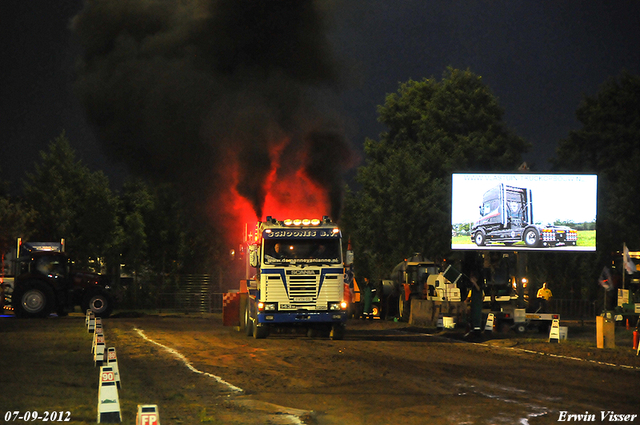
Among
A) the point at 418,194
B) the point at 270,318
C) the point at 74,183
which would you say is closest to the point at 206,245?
the point at 74,183

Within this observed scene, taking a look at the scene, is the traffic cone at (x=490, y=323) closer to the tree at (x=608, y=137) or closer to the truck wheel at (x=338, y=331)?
the truck wheel at (x=338, y=331)

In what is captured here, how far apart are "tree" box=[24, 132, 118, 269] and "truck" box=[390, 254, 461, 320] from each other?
2893cm

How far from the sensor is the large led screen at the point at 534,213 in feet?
104

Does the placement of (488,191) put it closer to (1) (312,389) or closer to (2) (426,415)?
(1) (312,389)

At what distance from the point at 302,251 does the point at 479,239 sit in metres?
10.6

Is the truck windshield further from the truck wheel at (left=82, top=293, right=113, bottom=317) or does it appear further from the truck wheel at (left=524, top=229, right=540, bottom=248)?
the truck wheel at (left=82, top=293, right=113, bottom=317)

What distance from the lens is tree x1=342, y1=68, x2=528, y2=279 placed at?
55000 mm

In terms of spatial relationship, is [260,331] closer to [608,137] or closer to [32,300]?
[32,300]

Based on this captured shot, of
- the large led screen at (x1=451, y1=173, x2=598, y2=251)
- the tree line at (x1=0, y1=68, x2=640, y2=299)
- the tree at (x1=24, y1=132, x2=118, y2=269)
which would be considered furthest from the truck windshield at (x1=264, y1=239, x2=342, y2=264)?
the tree at (x1=24, y1=132, x2=118, y2=269)

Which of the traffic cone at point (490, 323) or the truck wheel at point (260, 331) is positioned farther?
the traffic cone at point (490, 323)

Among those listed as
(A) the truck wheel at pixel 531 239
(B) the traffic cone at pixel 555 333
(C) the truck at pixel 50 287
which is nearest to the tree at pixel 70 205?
(C) the truck at pixel 50 287

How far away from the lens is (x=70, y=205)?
61.2 metres

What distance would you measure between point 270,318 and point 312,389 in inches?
397

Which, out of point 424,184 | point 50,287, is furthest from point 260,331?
point 424,184
